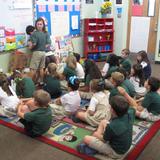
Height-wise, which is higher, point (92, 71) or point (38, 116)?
point (92, 71)

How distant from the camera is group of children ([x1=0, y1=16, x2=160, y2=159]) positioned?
2201 mm

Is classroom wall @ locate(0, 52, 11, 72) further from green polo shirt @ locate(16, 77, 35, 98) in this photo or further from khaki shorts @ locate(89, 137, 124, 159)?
khaki shorts @ locate(89, 137, 124, 159)

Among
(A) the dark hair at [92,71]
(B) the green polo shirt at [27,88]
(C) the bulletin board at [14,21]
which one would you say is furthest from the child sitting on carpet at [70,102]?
(C) the bulletin board at [14,21]

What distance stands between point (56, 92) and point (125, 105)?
1.78 m

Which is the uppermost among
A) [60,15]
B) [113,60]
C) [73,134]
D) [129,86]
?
[60,15]

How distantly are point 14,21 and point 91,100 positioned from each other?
249 cm

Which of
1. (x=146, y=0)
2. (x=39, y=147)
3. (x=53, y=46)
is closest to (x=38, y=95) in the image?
(x=39, y=147)

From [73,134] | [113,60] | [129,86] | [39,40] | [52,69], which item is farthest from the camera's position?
[39,40]

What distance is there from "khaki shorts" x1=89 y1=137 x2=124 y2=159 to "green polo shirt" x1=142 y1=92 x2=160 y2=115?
3.02 feet

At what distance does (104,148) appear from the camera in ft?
7.52

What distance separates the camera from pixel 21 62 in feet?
15.0

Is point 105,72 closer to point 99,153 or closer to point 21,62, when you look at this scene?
point 21,62

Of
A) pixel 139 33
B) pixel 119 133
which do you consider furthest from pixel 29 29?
pixel 139 33

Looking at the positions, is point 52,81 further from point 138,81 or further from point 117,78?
point 138,81
